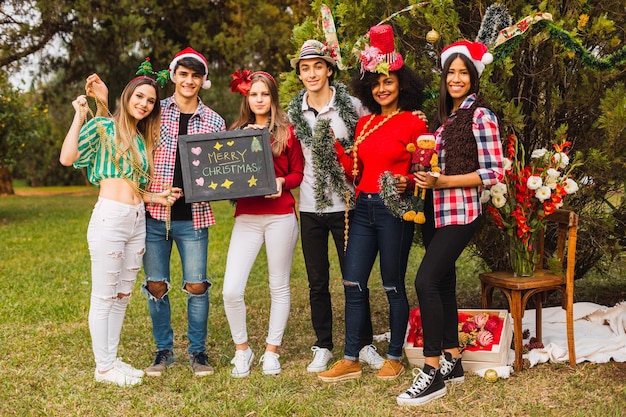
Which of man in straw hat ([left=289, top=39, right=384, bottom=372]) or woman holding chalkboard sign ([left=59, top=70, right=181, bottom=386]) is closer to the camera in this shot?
woman holding chalkboard sign ([left=59, top=70, right=181, bottom=386])

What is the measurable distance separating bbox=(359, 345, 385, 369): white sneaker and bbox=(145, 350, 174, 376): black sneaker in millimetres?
1359

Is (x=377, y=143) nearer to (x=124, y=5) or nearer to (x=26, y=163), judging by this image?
(x=124, y=5)

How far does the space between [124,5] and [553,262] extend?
12.5 metres

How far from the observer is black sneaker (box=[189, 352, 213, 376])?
14.5ft

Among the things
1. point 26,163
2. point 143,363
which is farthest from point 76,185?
point 143,363

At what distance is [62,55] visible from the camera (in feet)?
49.5

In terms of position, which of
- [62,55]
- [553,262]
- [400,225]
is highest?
[62,55]

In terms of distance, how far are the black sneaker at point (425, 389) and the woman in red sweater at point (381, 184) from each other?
1.28ft

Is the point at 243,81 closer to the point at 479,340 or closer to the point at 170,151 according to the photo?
the point at 170,151

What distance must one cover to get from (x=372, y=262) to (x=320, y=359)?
825mm

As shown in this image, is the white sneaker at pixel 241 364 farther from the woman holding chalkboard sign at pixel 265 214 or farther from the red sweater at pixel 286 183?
the red sweater at pixel 286 183

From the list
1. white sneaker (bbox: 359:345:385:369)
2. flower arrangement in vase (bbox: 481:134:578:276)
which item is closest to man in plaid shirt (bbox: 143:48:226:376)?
white sneaker (bbox: 359:345:385:369)

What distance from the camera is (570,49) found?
424cm

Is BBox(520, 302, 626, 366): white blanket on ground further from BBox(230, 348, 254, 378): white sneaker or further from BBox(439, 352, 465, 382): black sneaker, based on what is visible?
BBox(230, 348, 254, 378): white sneaker
